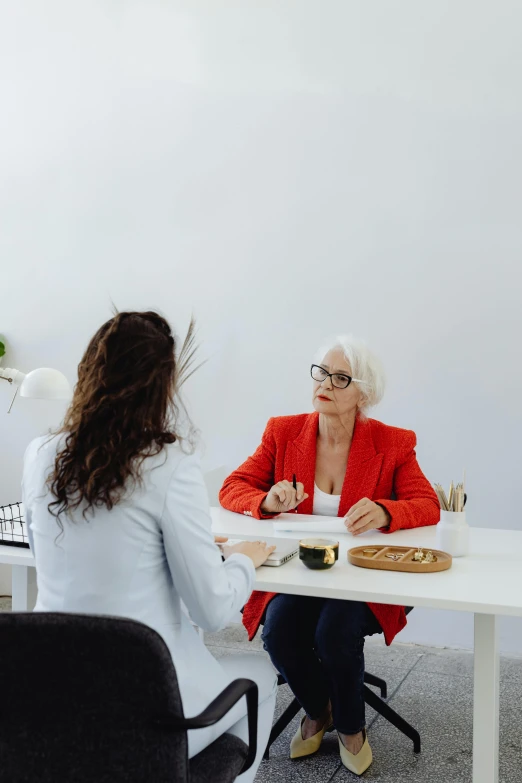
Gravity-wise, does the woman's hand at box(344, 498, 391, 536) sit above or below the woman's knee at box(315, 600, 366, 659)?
above

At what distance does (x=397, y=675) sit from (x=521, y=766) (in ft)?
2.63

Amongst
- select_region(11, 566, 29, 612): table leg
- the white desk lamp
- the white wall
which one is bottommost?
select_region(11, 566, 29, 612): table leg

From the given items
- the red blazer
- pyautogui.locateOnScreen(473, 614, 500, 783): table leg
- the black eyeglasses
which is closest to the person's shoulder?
the red blazer

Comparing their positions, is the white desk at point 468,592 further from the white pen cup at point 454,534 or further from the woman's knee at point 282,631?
the woman's knee at point 282,631

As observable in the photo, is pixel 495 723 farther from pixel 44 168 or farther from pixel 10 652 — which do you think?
pixel 44 168

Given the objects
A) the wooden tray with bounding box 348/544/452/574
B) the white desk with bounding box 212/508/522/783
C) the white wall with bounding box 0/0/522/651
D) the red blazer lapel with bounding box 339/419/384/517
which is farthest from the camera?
the white wall with bounding box 0/0/522/651

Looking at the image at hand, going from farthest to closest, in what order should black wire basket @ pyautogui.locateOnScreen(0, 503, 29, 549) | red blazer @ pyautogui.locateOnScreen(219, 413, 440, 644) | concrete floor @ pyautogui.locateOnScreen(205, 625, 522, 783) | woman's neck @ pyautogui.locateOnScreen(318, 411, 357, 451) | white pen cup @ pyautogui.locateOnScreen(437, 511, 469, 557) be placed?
woman's neck @ pyautogui.locateOnScreen(318, 411, 357, 451)
red blazer @ pyautogui.locateOnScreen(219, 413, 440, 644)
concrete floor @ pyautogui.locateOnScreen(205, 625, 522, 783)
black wire basket @ pyautogui.locateOnScreen(0, 503, 29, 549)
white pen cup @ pyautogui.locateOnScreen(437, 511, 469, 557)

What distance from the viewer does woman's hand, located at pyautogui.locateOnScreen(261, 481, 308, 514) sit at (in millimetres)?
2506

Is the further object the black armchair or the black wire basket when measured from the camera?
the black wire basket

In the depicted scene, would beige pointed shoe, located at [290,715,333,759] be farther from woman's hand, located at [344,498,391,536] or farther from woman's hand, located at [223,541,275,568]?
woman's hand, located at [223,541,275,568]

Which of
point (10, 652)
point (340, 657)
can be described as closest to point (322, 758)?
point (340, 657)

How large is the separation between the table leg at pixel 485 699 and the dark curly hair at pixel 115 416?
883 mm

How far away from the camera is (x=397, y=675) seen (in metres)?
3.23

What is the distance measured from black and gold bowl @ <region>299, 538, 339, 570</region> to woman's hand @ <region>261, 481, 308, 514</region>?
516mm
